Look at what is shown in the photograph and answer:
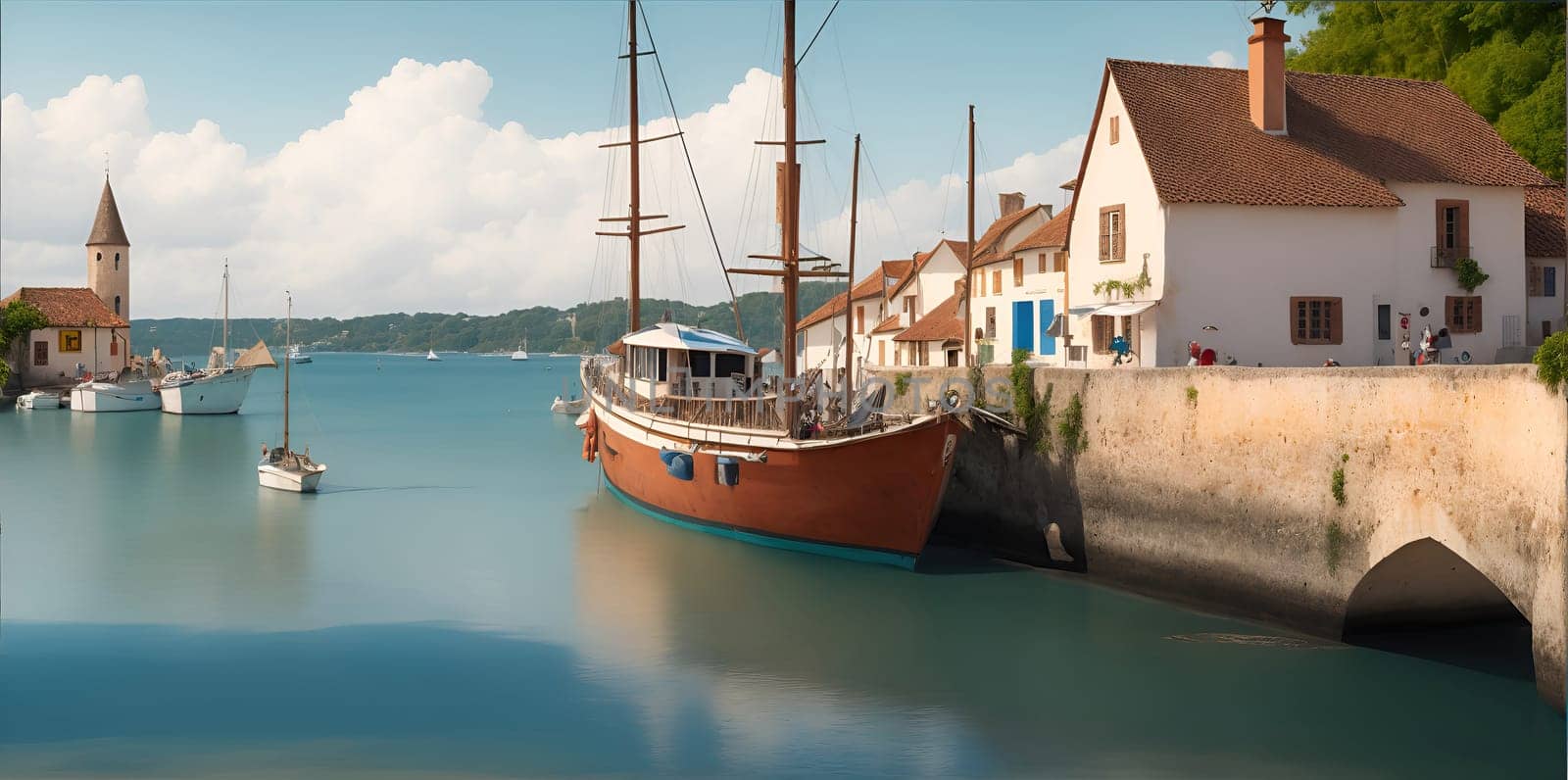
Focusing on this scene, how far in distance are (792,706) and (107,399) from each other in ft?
242

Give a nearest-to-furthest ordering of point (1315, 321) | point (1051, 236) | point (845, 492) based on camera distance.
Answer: point (845, 492) → point (1315, 321) → point (1051, 236)

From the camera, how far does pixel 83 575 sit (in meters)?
27.3

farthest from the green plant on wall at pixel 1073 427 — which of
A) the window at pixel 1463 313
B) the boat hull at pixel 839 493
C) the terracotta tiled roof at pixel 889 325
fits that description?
the terracotta tiled roof at pixel 889 325

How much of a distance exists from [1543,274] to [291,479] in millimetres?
37308

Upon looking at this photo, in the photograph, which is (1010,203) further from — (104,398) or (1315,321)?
(104,398)

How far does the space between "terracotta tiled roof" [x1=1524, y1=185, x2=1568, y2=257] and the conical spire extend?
87322 millimetres

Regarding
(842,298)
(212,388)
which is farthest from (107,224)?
(842,298)

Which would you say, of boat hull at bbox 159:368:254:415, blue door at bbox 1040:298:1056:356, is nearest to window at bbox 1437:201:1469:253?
blue door at bbox 1040:298:1056:356

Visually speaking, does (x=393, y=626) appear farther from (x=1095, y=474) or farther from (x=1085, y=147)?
(x=1085, y=147)

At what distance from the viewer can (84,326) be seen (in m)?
84.7

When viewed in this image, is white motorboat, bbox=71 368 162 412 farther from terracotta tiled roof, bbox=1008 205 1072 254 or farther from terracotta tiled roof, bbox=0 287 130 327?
terracotta tiled roof, bbox=1008 205 1072 254

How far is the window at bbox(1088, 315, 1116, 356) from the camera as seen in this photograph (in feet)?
107

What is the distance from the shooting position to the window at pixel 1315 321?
30469 mm

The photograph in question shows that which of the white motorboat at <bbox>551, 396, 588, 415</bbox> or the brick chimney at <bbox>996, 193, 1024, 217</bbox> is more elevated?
the brick chimney at <bbox>996, 193, 1024, 217</bbox>
